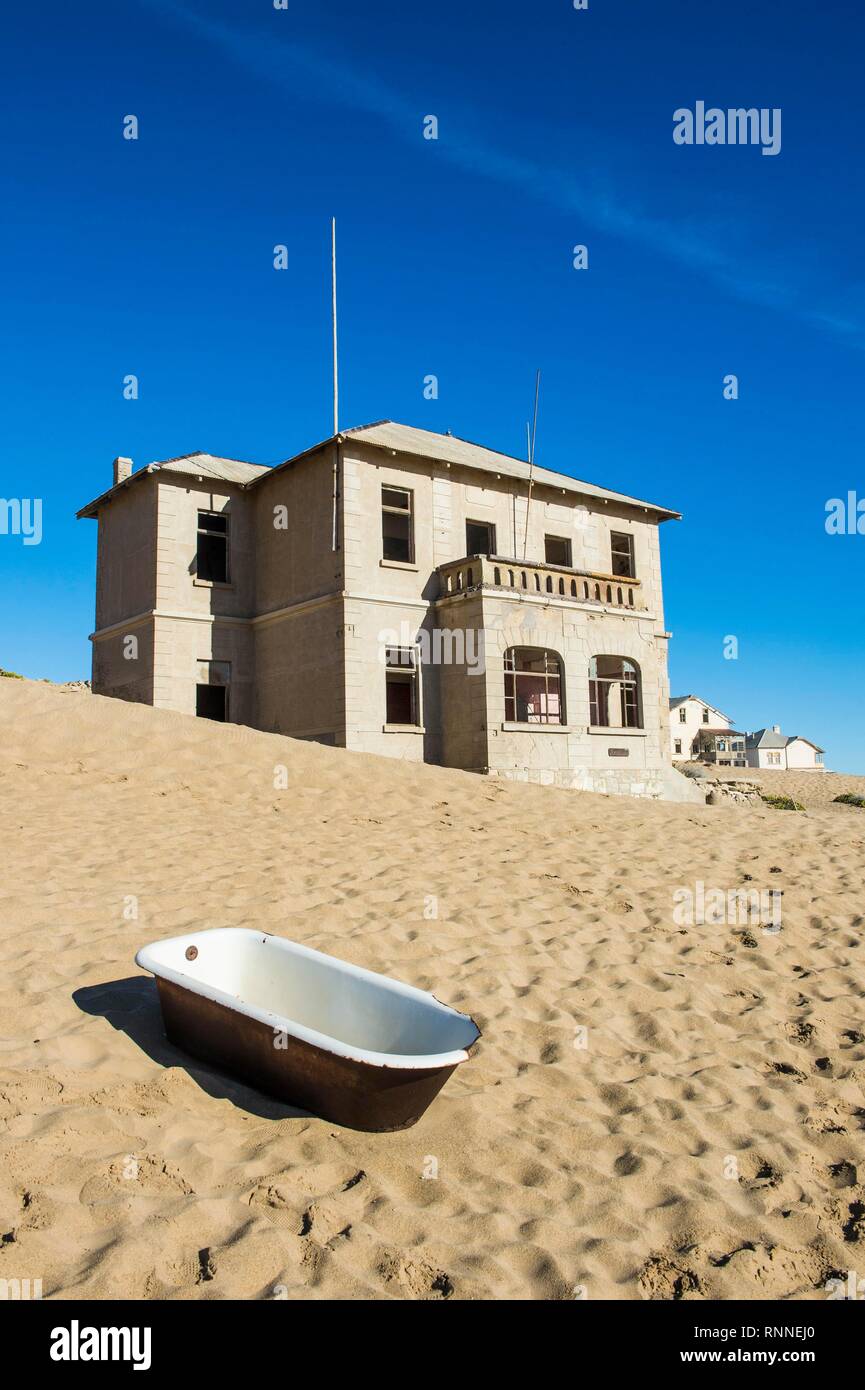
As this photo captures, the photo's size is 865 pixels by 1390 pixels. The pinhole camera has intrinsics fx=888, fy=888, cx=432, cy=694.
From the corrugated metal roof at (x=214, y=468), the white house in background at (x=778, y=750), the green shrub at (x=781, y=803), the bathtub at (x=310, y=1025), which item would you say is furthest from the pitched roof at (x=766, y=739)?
the bathtub at (x=310, y=1025)

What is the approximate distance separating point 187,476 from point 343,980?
18.9m

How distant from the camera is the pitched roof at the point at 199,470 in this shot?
21.5 meters

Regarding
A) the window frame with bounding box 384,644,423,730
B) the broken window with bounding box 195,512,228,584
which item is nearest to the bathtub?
the window frame with bounding box 384,644,423,730

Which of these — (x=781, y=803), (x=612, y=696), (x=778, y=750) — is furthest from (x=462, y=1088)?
(x=778, y=750)

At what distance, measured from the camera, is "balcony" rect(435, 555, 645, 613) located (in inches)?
757

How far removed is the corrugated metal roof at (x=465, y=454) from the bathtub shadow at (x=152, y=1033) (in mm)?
15660

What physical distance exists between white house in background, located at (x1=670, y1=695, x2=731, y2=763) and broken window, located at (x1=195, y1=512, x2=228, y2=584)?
46550 millimetres

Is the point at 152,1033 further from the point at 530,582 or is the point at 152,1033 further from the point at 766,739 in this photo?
the point at 766,739

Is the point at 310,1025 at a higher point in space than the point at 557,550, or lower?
lower

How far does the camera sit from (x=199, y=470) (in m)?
22.0

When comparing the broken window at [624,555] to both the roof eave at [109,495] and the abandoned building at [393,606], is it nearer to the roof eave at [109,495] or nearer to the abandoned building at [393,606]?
the abandoned building at [393,606]

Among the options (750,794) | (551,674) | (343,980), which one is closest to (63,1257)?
(343,980)

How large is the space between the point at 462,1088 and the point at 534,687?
20.0m

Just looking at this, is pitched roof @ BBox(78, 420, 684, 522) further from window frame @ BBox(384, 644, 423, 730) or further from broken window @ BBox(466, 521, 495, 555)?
window frame @ BBox(384, 644, 423, 730)
